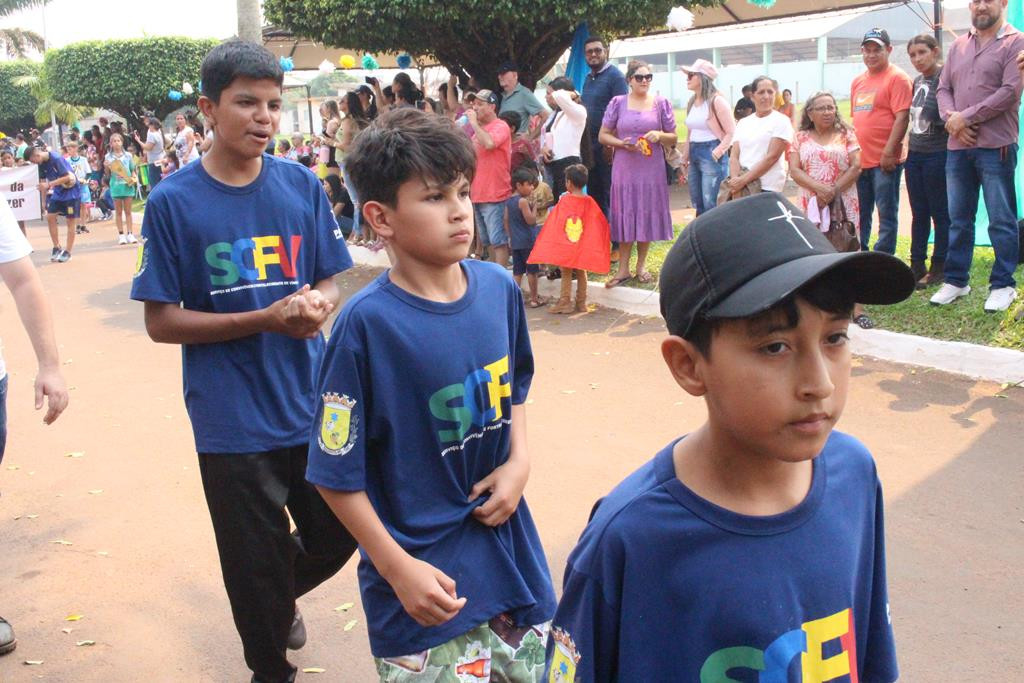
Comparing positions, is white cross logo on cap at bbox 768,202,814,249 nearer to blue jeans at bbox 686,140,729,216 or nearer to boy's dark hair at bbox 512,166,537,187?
boy's dark hair at bbox 512,166,537,187

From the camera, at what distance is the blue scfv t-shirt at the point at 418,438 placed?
8.11 ft

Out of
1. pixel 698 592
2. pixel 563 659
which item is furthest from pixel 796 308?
pixel 563 659

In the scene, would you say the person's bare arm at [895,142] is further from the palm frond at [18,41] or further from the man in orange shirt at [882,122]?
the palm frond at [18,41]

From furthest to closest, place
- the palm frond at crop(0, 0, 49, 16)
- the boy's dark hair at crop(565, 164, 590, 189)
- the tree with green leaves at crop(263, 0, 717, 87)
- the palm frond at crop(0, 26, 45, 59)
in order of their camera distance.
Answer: the palm frond at crop(0, 26, 45, 59), the palm frond at crop(0, 0, 49, 16), the tree with green leaves at crop(263, 0, 717, 87), the boy's dark hair at crop(565, 164, 590, 189)

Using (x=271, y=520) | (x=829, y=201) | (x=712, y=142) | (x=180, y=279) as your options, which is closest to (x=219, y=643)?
(x=271, y=520)

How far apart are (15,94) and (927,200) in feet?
166

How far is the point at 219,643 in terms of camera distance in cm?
429

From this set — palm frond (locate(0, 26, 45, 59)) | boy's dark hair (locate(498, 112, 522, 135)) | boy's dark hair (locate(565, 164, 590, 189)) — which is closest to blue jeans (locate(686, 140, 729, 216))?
boy's dark hair (locate(498, 112, 522, 135))

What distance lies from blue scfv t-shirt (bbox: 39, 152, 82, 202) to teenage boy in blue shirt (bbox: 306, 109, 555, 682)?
16393 millimetres

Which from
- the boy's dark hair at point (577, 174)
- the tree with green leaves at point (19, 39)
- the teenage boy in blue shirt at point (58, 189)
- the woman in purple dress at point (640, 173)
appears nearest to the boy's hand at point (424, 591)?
the boy's dark hair at point (577, 174)

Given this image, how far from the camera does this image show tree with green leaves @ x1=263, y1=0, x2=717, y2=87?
1266cm

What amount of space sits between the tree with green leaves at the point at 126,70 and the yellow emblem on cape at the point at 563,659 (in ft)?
113

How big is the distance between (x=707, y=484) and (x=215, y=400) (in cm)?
207

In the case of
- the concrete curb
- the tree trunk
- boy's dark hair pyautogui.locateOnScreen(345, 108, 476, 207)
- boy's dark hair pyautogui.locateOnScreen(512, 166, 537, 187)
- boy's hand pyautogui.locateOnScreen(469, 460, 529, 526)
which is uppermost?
the tree trunk
